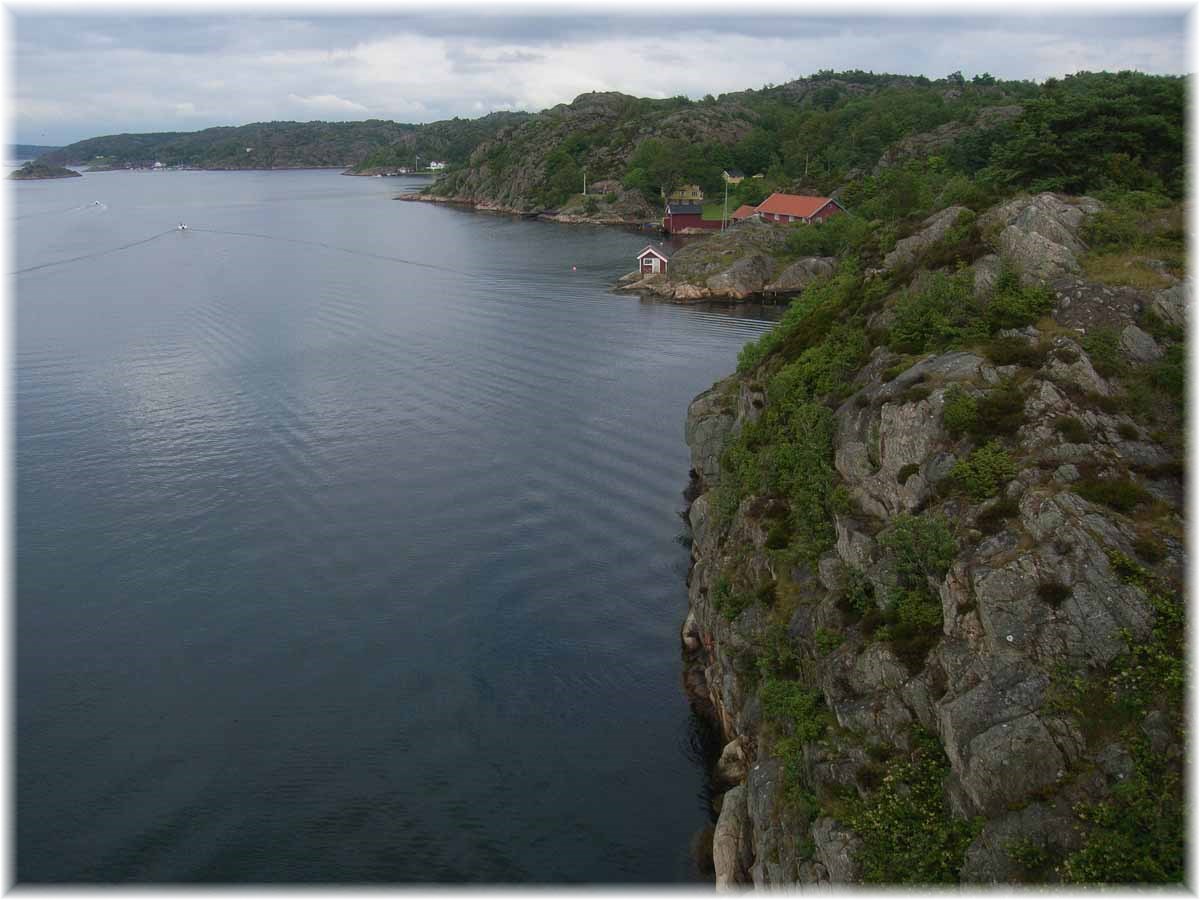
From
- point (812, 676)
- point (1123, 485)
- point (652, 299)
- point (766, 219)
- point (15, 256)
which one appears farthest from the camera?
point (766, 219)

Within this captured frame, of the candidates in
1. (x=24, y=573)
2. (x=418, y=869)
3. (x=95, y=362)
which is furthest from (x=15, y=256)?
(x=418, y=869)

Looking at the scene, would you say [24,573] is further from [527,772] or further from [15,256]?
[15,256]

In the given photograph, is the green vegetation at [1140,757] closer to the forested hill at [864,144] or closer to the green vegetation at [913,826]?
the green vegetation at [913,826]

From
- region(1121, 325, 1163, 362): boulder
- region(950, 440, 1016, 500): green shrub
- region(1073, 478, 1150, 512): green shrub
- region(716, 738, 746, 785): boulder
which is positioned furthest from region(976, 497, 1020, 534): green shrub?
region(716, 738, 746, 785): boulder

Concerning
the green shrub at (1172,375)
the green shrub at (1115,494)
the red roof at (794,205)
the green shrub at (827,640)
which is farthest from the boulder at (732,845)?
the red roof at (794,205)

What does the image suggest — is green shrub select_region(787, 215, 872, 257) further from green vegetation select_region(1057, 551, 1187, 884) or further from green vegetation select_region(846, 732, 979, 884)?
green vegetation select_region(846, 732, 979, 884)

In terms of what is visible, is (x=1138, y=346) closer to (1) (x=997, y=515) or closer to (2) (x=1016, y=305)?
(2) (x=1016, y=305)
